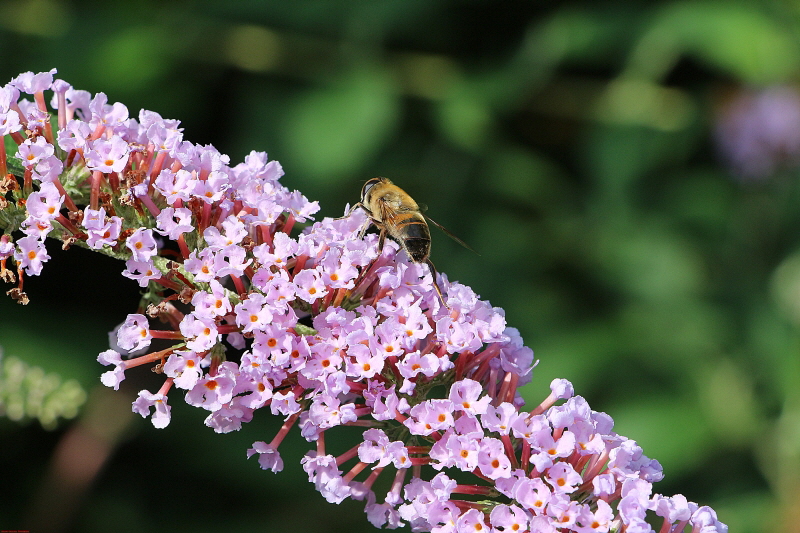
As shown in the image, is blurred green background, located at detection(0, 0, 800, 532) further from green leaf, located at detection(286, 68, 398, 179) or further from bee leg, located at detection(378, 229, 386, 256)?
bee leg, located at detection(378, 229, 386, 256)

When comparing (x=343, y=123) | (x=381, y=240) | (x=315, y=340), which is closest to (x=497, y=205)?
(x=343, y=123)

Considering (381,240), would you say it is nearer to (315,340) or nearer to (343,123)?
(315,340)

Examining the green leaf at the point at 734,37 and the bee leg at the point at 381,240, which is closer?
the bee leg at the point at 381,240

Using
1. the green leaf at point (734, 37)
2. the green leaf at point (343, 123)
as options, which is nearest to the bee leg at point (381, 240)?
the green leaf at point (343, 123)

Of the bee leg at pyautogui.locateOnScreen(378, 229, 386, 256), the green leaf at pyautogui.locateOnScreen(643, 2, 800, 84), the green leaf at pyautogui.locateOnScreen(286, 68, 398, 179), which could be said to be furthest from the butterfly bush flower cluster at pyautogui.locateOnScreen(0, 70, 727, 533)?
the green leaf at pyautogui.locateOnScreen(643, 2, 800, 84)

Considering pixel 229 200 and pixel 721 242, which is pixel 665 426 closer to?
pixel 721 242

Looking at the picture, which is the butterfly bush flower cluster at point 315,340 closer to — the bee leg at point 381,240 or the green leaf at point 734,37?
the bee leg at point 381,240
